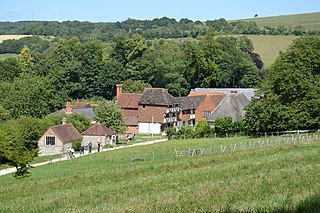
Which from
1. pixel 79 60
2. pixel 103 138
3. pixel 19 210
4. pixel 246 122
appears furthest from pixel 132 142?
pixel 79 60

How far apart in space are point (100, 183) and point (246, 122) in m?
31.1

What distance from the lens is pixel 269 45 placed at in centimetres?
15725

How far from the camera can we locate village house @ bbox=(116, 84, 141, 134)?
7788 centimetres

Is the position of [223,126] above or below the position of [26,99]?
below

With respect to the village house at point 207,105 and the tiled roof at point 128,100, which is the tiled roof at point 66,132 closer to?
the tiled roof at point 128,100

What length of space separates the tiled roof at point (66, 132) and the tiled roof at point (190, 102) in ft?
82.8

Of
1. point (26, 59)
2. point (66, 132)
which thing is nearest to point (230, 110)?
point (66, 132)

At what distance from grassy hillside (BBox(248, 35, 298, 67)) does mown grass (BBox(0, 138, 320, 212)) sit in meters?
113

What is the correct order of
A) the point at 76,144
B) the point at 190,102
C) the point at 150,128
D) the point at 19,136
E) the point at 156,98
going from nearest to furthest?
the point at 19,136 → the point at 76,144 → the point at 150,128 → the point at 156,98 → the point at 190,102

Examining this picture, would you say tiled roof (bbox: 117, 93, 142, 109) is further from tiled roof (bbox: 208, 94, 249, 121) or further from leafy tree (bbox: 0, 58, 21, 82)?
leafy tree (bbox: 0, 58, 21, 82)

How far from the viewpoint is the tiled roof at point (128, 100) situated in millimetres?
80000

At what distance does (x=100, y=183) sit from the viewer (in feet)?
87.6

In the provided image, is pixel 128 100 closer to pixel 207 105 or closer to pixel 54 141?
pixel 207 105

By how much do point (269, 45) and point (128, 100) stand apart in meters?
85.1
